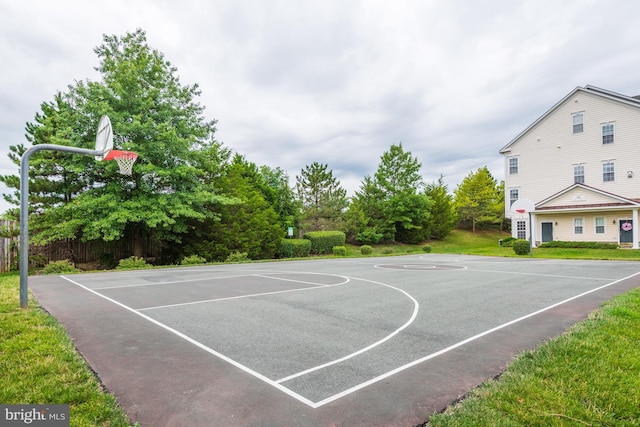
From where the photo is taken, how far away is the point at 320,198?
31.8 metres

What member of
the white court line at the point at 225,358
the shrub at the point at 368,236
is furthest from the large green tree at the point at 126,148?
the shrub at the point at 368,236

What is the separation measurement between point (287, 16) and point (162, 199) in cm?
1087

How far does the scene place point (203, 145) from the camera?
67.0 ft

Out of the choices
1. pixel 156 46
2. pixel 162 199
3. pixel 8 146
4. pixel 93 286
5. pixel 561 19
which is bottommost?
pixel 93 286

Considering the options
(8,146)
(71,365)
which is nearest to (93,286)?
(71,365)

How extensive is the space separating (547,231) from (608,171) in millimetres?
5577

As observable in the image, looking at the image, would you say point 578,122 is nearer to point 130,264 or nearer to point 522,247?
point 522,247

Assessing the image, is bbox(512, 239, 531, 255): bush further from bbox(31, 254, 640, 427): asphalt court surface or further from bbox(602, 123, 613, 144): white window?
bbox(31, 254, 640, 427): asphalt court surface

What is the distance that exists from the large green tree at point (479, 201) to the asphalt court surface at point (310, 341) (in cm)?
3130

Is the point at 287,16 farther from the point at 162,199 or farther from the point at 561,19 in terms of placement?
the point at 162,199

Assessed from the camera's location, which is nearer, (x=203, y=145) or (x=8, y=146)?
(x=8, y=146)

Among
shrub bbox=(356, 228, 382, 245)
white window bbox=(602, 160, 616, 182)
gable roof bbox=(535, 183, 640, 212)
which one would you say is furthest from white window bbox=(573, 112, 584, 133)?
shrub bbox=(356, 228, 382, 245)

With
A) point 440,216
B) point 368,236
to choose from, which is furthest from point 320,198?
point 440,216

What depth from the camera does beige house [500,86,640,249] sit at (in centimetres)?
2203
